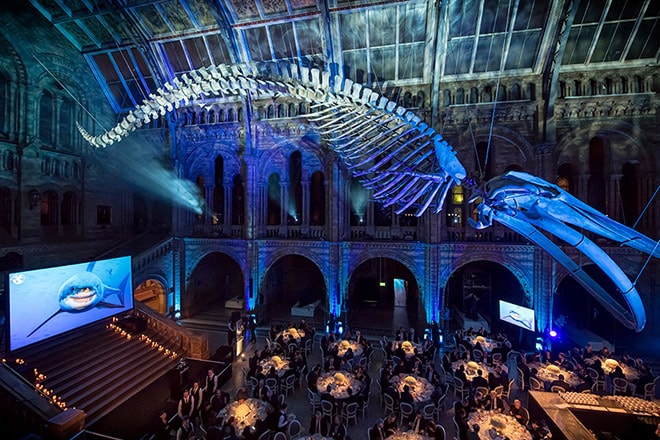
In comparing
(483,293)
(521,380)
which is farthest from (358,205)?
(521,380)

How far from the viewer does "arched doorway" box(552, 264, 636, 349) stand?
547 inches

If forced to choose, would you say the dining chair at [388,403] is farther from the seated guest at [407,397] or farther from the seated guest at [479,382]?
the seated guest at [479,382]

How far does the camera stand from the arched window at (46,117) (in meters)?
14.3

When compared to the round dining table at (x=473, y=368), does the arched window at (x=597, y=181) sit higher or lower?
higher

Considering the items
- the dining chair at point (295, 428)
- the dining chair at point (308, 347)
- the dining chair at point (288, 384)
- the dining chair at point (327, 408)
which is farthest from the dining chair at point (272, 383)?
the dining chair at point (308, 347)

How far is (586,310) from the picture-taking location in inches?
594

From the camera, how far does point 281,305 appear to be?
19.2 meters

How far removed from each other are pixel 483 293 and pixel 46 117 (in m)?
25.0

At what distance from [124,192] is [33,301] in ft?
35.0

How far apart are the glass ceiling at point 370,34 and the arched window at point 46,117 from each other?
3.27m

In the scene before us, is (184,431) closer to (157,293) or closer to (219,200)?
(157,293)

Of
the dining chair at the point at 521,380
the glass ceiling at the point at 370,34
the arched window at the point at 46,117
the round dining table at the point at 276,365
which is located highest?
the glass ceiling at the point at 370,34

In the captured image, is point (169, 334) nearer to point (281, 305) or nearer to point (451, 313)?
point (281, 305)

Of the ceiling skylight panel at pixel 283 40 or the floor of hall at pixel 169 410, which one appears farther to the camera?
the ceiling skylight panel at pixel 283 40
